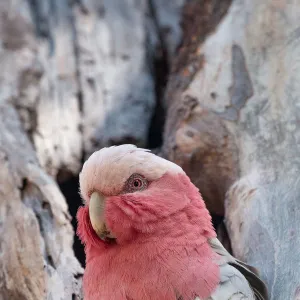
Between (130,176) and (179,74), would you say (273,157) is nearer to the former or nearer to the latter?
(130,176)

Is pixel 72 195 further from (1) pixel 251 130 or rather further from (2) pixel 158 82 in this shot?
(1) pixel 251 130

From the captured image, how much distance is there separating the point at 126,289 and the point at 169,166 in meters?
0.53

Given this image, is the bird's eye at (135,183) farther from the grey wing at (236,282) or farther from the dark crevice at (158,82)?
the dark crevice at (158,82)

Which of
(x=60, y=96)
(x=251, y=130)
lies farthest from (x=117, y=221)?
(x=60, y=96)

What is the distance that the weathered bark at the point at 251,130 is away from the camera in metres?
2.26

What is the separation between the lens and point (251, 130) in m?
2.74

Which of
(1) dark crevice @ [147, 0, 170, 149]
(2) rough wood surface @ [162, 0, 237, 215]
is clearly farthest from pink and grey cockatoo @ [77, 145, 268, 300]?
(1) dark crevice @ [147, 0, 170, 149]

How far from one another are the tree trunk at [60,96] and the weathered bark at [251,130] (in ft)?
2.43

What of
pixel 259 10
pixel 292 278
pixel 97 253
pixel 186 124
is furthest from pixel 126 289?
pixel 259 10

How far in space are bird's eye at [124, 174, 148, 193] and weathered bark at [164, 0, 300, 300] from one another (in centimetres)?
65

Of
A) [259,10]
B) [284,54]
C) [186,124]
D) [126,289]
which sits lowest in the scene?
[126,289]

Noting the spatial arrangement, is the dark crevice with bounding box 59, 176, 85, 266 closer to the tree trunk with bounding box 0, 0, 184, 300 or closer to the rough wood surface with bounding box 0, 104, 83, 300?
the tree trunk with bounding box 0, 0, 184, 300

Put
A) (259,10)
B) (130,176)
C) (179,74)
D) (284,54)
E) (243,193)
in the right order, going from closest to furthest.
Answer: (130,176) → (243,193) → (284,54) → (259,10) → (179,74)

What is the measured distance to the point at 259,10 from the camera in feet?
9.85
